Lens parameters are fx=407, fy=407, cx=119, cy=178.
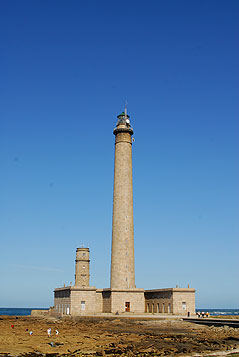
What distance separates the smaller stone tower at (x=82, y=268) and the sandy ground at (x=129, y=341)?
24677 mm

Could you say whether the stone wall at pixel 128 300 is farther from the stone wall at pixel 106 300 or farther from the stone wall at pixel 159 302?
the stone wall at pixel 159 302

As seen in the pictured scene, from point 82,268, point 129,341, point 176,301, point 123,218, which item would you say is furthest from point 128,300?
point 129,341

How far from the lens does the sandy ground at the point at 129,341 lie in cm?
2462

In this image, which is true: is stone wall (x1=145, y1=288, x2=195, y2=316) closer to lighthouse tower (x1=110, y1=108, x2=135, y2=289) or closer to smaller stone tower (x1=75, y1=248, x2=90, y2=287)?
lighthouse tower (x1=110, y1=108, x2=135, y2=289)

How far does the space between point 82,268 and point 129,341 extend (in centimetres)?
3598

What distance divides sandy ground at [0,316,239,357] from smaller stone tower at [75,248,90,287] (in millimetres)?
24677

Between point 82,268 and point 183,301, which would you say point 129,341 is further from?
point 82,268

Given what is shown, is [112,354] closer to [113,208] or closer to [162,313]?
[162,313]

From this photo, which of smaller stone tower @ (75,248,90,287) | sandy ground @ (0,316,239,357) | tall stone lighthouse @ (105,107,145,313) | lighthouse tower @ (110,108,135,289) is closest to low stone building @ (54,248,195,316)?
tall stone lighthouse @ (105,107,145,313)

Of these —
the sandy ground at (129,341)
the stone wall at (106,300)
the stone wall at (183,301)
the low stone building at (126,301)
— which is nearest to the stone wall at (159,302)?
the low stone building at (126,301)

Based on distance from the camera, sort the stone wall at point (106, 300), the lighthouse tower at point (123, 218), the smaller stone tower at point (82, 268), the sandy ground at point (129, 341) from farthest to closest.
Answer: the smaller stone tower at point (82, 268)
the lighthouse tower at point (123, 218)
the stone wall at point (106, 300)
the sandy ground at point (129, 341)

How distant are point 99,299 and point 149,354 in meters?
32.4

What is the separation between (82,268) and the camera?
64000mm

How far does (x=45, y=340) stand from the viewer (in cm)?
2967
